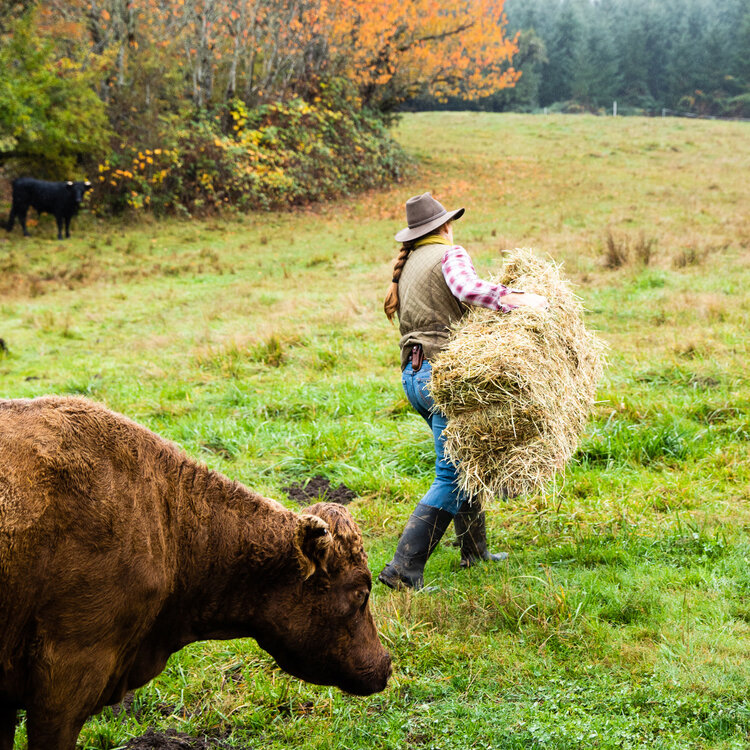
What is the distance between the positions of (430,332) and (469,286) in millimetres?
477

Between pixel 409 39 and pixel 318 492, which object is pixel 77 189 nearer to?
pixel 409 39

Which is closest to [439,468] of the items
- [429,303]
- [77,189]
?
[429,303]

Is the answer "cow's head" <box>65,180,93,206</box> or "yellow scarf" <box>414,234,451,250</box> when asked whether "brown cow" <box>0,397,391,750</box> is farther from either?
"cow's head" <box>65,180,93,206</box>

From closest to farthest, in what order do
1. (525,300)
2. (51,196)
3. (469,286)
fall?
(469,286)
(525,300)
(51,196)

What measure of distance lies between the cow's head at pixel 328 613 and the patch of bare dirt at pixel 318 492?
272 centimetres

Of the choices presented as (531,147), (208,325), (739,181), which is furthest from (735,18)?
(208,325)

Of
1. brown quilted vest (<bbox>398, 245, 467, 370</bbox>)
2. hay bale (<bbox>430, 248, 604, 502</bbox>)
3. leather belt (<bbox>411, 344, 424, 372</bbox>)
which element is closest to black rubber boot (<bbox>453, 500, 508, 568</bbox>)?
hay bale (<bbox>430, 248, 604, 502</bbox>)

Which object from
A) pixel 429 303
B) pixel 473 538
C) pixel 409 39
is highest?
pixel 409 39

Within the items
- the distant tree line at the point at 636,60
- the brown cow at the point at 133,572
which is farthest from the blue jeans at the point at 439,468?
the distant tree line at the point at 636,60

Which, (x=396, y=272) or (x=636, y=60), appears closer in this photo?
(x=396, y=272)

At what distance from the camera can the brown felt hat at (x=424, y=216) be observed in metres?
5.00

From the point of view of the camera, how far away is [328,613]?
10.9ft

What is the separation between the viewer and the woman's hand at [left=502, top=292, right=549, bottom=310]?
4.62 m

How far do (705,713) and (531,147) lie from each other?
38.3 m
